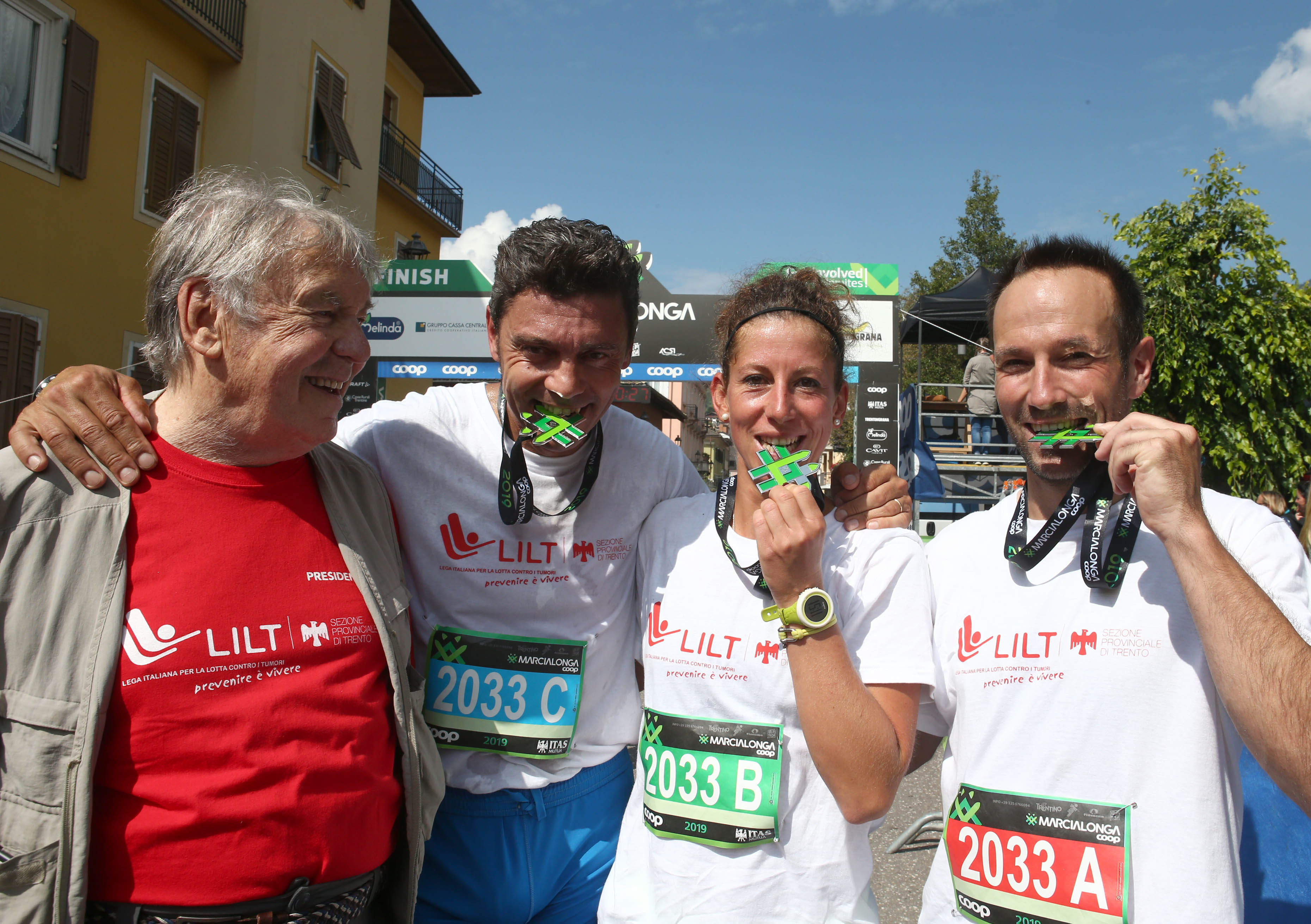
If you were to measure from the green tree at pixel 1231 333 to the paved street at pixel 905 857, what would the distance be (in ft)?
25.6

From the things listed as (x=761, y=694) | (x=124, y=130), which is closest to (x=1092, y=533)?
(x=761, y=694)

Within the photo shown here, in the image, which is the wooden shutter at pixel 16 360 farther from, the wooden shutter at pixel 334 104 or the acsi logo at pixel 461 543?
the acsi logo at pixel 461 543

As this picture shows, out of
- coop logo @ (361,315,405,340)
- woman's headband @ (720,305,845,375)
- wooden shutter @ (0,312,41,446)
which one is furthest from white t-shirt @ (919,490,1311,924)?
wooden shutter @ (0,312,41,446)

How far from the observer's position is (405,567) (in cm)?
238

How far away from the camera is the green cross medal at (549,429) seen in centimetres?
233

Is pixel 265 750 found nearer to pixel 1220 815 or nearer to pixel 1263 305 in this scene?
pixel 1220 815

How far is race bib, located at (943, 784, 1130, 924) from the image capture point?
171 cm

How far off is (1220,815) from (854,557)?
90 centimetres

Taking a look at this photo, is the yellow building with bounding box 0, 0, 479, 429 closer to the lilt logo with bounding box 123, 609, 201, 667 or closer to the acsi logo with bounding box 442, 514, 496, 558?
the acsi logo with bounding box 442, 514, 496, 558

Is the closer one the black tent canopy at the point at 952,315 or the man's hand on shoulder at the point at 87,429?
the man's hand on shoulder at the point at 87,429

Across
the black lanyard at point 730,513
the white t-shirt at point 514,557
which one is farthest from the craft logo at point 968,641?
the white t-shirt at point 514,557

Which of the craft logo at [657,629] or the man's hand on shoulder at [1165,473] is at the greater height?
the man's hand on shoulder at [1165,473]

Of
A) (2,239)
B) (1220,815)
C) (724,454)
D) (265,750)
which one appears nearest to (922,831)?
(1220,815)

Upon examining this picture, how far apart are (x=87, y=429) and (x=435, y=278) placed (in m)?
10.4
